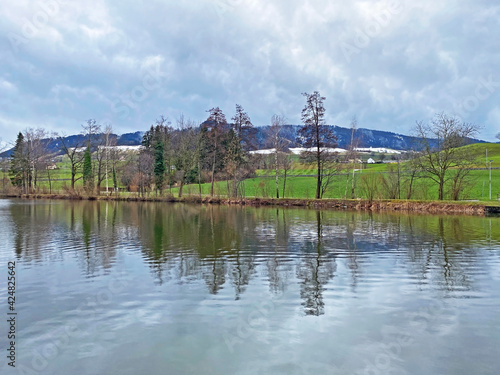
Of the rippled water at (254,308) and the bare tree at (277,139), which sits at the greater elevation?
the bare tree at (277,139)

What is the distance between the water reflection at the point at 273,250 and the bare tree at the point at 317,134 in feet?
75.0

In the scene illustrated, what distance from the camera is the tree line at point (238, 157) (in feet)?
136

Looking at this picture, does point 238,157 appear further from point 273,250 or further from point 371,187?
point 273,250

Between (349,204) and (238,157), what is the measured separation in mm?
16963

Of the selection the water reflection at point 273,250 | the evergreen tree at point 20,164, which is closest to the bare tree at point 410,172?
the water reflection at point 273,250

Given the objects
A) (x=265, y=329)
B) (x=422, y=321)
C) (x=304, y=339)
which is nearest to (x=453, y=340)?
(x=422, y=321)

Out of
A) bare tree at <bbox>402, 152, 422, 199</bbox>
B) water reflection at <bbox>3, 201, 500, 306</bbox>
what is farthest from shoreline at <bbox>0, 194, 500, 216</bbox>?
water reflection at <bbox>3, 201, 500, 306</bbox>

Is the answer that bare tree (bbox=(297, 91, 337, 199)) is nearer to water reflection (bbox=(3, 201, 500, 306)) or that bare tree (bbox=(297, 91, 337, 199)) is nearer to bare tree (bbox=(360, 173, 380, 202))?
bare tree (bbox=(360, 173, 380, 202))

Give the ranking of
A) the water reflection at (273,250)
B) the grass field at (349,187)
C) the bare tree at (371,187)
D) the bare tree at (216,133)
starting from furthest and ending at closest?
the bare tree at (216,133)
the grass field at (349,187)
the bare tree at (371,187)
the water reflection at (273,250)

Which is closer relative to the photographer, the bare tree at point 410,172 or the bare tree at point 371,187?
the bare tree at point 410,172

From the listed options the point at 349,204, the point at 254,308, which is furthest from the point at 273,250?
the point at 349,204

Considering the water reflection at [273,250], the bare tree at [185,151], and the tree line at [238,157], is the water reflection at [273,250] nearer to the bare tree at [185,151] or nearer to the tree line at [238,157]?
the tree line at [238,157]

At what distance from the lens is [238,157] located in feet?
174

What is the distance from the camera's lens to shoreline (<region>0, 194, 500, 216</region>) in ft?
117
